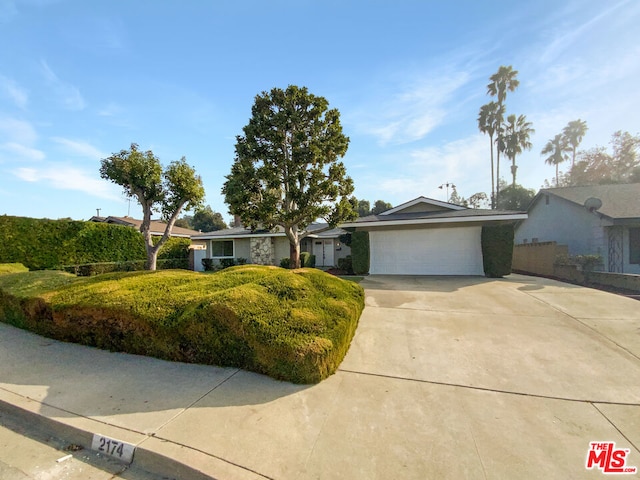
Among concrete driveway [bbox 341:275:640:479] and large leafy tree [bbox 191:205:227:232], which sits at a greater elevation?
large leafy tree [bbox 191:205:227:232]

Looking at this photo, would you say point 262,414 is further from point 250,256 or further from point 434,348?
point 250,256

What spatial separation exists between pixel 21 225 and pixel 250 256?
426 inches

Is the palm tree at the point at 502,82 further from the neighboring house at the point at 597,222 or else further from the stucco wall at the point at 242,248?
the stucco wall at the point at 242,248

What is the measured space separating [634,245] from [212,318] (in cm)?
1823

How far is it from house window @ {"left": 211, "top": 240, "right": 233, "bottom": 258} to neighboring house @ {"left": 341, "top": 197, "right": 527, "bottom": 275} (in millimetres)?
10033

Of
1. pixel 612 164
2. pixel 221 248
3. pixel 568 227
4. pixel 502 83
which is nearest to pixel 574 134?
pixel 612 164

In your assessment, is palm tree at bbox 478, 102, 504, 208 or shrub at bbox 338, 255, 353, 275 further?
palm tree at bbox 478, 102, 504, 208

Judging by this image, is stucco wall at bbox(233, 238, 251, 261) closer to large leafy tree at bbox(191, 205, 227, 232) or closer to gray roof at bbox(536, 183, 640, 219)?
gray roof at bbox(536, 183, 640, 219)

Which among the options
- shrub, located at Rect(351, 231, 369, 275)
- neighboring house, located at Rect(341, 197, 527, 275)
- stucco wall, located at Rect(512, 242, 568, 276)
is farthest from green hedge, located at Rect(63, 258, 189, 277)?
stucco wall, located at Rect(512, 242, 568, 276)

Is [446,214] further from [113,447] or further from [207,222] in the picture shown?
[207,222]

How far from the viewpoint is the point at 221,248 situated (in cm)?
2002

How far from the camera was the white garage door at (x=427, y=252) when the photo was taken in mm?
12758

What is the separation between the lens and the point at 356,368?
155 inches

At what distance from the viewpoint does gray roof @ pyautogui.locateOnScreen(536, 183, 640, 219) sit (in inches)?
497
